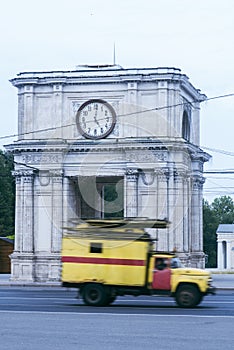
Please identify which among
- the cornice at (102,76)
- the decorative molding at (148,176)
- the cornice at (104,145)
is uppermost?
the cornice at (102,76)

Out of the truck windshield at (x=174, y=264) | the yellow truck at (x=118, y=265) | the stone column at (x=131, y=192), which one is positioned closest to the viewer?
the yellow truck at (x=118, y=265)

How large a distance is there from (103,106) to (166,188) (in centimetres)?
573

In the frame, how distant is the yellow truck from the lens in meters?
29.0

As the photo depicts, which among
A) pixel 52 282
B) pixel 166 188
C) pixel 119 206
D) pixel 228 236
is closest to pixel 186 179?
pixel 166 188

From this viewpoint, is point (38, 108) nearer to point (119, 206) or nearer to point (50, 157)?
point (50, 157)

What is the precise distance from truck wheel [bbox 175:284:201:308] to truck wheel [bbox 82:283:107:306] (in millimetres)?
2328

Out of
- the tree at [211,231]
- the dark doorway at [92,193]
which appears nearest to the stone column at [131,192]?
the dark doorway at [92,193]

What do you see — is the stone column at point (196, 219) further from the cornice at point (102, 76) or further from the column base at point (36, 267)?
the column base at point (36, 267)

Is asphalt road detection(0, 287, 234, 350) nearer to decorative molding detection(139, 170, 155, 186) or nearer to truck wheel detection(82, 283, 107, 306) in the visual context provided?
truck wheel detection(82, 283, 107, 306)

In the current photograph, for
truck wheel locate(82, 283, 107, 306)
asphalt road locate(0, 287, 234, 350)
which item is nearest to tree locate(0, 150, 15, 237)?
asphalt road locate(0, 287, 234, 350)

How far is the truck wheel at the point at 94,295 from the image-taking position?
28781 millimetres

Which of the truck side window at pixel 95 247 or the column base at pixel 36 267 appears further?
the column base at pixel 36 267

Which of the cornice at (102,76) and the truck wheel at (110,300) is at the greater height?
the cornice at (102,76)

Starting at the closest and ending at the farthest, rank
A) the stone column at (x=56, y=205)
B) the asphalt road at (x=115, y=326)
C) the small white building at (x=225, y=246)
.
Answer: the asphalt road at (x=115, y=326)
the stone column at (x=56, y=205)
the small white building at (x=225, y=246)
